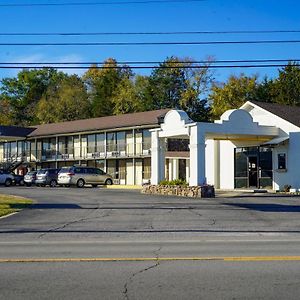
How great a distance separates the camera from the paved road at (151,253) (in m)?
7.56

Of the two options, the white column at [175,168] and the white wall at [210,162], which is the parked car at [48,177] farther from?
the white wall at [210,162]

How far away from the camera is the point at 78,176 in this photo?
44469 millimetres

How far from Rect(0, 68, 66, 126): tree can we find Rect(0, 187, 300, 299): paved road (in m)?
71.6

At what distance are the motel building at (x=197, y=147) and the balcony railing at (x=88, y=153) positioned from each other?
95 millimetres

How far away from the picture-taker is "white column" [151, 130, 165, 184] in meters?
33.7

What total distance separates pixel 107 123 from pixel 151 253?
4488 centimetres

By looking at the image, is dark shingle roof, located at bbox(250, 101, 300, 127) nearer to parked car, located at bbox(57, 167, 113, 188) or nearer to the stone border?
the stone border

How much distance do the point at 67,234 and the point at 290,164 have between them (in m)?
21.3

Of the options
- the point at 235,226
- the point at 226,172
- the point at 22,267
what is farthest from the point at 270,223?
the point at 226,172

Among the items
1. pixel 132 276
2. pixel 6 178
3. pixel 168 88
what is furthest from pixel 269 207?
pixel 168 88

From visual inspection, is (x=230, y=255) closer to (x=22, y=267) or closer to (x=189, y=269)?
(x=189, y=269)

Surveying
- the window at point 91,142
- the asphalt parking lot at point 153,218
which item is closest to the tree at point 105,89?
the window at point 91,142

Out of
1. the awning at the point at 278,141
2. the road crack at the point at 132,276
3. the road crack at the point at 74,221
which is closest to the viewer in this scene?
the road crack at the point at 132,276

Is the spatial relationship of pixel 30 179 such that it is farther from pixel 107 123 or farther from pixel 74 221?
pixel 74 221
